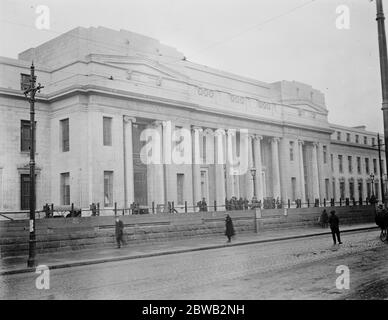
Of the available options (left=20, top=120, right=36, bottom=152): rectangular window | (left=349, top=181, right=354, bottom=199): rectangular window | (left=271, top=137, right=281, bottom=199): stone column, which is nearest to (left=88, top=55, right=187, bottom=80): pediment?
(left=20, top=120, right=36, bottom=152): rectangular window

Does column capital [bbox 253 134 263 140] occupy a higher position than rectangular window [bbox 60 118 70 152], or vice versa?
column capital [bbox 253 134 263 140]

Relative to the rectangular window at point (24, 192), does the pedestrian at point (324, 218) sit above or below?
below

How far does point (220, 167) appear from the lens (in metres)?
47.2

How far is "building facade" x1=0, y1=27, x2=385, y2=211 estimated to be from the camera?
3606cm

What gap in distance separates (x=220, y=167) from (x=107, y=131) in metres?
13.9

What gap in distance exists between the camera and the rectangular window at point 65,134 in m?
37.9

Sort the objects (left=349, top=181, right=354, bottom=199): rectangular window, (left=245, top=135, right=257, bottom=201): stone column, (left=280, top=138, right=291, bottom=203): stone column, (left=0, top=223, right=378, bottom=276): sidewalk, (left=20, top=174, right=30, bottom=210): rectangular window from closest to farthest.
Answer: (left=0, top=223, right=378, bottom=276): sidewalk, (left=20, top=174, right=30, bottom=210): rectangular window, (left=245, top=135, right=257, bottom=201): stone column, (left=280, top=138, right=291, bottom=203): stone column, (left=349, top=181, right=354, bottom=199): rectangular window

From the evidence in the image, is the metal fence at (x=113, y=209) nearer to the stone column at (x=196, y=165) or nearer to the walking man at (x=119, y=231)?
the walking man at (x=119, y=231)

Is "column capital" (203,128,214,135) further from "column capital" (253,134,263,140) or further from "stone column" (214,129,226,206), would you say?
"column capital" (253,134,263,140)

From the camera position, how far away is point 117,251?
24203 millimetres

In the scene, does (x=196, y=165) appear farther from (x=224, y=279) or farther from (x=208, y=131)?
(x=224, y=279)

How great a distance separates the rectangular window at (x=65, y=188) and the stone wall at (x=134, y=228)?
10.3 meters

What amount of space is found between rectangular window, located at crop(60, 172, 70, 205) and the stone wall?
33.7ft

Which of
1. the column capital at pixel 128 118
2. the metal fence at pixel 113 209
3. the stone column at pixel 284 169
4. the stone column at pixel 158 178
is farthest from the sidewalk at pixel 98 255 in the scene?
the stone column at pixel 284 169
